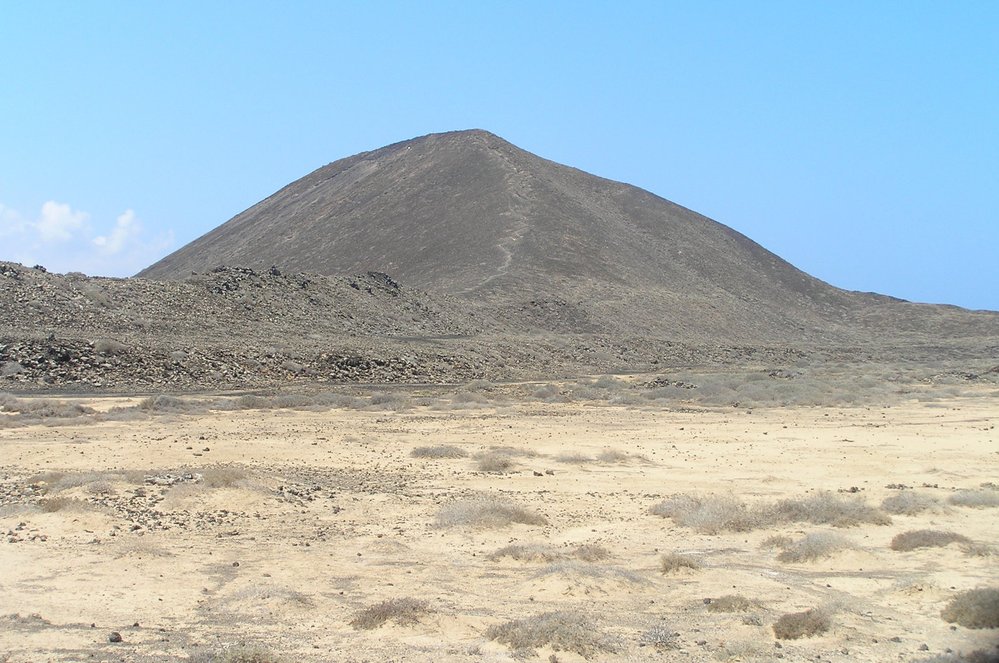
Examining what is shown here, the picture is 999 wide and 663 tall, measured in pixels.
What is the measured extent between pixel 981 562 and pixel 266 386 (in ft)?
98.5

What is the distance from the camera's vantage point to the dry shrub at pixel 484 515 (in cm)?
1330

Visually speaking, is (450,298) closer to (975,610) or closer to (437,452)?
(437,452)

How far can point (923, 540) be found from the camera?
39.1 ft

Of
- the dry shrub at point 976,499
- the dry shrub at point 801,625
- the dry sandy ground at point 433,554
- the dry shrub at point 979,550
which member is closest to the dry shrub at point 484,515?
the dry sandy ground at point 433,554

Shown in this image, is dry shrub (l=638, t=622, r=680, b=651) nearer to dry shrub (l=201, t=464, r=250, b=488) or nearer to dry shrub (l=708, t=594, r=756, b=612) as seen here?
dry shrub (l=708, t=594, r=756, b=612)

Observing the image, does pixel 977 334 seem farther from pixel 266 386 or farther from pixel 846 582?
pixel 846 582

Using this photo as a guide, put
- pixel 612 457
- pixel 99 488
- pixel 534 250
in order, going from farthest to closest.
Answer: pixel 534 250, pixel 612 457, pixel 99 488

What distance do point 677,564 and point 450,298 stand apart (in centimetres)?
5777

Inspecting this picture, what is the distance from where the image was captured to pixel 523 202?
4144 inches

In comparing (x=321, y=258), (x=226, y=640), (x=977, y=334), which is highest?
(x=321, y=258)

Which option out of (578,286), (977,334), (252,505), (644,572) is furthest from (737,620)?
(977,334)

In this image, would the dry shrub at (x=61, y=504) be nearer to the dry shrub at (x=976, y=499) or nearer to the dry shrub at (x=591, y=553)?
the dry shrub at (x=591, y=553)

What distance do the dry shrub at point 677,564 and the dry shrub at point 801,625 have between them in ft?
6.64

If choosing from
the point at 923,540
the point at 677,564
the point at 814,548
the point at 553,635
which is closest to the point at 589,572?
the point at 677,564
